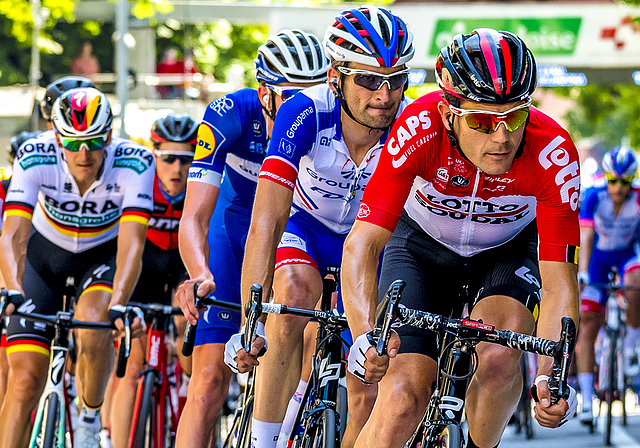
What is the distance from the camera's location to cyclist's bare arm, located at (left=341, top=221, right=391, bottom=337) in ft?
11.8

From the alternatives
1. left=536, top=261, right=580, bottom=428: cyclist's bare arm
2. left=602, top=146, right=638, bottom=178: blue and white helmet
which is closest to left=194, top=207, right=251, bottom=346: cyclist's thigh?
left=536, top=261, right=580, bottom=428: cyclist's bare arm

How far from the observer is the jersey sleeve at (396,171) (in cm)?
365

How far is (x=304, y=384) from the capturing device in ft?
16.8

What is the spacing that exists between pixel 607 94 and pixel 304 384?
79.8 feet

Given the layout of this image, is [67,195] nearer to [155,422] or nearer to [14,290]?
[14,290]

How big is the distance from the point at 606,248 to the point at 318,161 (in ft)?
21.6

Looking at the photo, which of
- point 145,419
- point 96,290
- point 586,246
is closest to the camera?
point 145,419

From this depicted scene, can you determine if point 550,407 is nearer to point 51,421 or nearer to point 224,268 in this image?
point 224,268

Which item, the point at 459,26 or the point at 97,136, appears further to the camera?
the point at 459,26

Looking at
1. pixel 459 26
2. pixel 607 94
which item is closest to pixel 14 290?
pixel 459 26

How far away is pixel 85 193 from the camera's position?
606cm

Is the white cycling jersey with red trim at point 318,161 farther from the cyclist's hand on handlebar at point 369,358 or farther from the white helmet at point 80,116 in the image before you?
the white helmet at point 80,116

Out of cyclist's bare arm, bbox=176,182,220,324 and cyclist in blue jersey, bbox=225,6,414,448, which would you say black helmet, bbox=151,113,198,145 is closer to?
cyclist's bare arm, bbox=176,182,220,324

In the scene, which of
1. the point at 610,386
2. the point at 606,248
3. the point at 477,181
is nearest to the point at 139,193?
the point at 477,181
